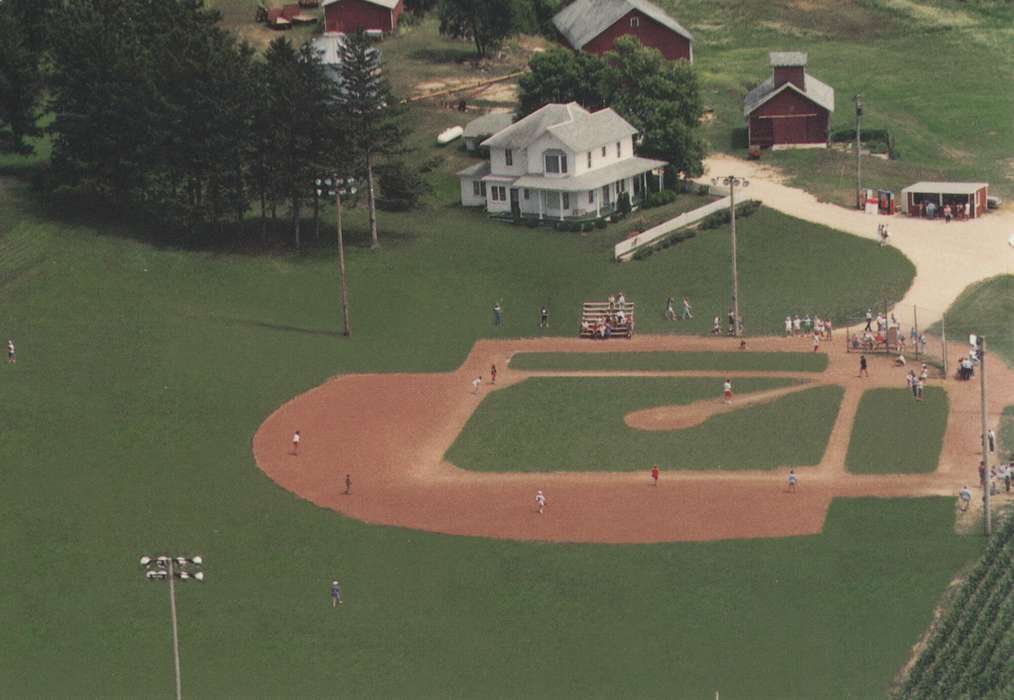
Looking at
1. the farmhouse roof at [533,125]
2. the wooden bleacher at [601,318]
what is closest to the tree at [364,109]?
the farmhouse roof at [533,125]

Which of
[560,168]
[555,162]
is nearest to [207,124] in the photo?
[555,162]

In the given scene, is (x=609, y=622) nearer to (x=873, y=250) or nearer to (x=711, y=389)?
(x=711, y=389)

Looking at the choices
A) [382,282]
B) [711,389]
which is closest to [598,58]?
[382,282]

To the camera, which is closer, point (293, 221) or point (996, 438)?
point (996, 438)

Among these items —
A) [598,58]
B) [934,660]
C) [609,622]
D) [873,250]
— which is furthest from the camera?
[598,58]

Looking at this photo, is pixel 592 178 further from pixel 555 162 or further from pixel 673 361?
pixel 673 361
